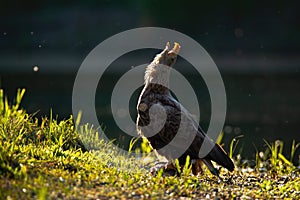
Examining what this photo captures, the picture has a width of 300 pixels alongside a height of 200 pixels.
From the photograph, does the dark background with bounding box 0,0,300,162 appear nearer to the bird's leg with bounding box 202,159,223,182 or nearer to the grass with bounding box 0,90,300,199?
the grass with bounding box 0,90,300,199

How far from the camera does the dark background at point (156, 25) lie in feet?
67.7

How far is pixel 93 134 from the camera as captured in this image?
22.5ft

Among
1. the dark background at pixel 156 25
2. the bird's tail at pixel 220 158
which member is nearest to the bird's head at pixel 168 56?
the bird's tail at pixel 220 158

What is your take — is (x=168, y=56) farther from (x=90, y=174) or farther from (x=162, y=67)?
(x=90, y=174)

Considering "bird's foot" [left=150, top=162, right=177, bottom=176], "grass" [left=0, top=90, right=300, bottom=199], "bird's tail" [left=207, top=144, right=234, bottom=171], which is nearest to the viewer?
"grass" [left=0, top=90, right=300, bottom=199]

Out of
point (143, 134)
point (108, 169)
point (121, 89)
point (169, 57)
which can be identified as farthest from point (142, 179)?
point (121, 89)

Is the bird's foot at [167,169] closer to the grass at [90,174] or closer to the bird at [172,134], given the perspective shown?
the bird at [172,134]

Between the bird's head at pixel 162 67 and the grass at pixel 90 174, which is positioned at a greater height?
the bird's head at pixel 162 67

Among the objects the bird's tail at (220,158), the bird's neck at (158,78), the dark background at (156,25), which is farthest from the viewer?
the dark background at (156,25)

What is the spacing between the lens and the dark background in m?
20.6

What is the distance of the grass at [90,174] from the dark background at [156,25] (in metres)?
11.7

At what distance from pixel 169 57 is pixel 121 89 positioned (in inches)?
474

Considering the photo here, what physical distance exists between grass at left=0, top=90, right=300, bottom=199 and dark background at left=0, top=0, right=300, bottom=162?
1175 cm

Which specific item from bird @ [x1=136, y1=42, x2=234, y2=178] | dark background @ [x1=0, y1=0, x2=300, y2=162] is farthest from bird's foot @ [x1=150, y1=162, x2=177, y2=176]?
dark background @ [x1=0, y1=0, x2=300, y2=162]
